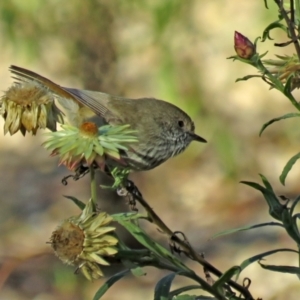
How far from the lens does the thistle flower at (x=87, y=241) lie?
1.51 meters

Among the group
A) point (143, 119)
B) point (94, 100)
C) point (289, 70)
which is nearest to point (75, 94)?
point (94, 100)

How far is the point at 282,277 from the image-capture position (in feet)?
15.5

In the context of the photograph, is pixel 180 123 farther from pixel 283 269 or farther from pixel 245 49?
pixel 245 49

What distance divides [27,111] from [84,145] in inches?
7.3

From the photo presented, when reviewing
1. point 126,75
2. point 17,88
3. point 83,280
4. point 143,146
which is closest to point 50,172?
point 126,75

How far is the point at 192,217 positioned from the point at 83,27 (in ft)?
6.73

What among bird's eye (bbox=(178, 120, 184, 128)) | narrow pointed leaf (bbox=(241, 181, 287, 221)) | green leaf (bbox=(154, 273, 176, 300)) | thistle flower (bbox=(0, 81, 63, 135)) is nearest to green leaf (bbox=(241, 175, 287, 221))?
narrow pointed leaf (bbox=(241, 181, 287, 221))

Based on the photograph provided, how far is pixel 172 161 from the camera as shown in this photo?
6.55 m

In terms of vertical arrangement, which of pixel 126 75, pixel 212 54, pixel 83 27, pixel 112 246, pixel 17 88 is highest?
pixel 212 54

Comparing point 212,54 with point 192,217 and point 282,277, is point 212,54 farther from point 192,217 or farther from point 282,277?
point 282,277

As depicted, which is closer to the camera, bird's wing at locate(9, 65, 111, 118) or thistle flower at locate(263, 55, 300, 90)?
thistle flower at locate(263, 55, 300, 90)

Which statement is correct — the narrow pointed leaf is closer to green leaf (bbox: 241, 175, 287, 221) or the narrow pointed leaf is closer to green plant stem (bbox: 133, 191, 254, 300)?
green leaf (bbox: 241, 175, 287, 221)

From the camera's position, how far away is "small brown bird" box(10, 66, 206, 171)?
2496 millimetres

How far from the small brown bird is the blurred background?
909mm
